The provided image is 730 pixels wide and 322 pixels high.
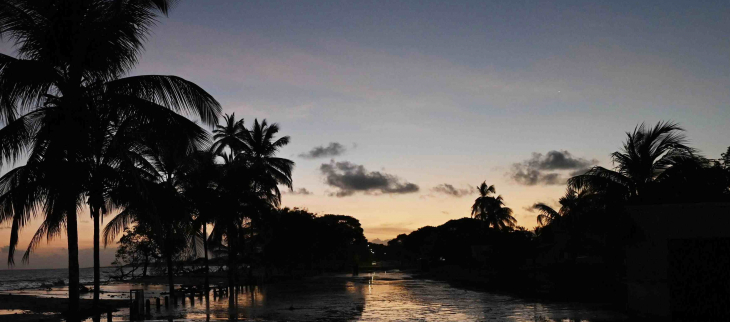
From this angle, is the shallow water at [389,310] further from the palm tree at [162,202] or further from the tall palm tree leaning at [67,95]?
the tall palm tree leaning at [67,95]

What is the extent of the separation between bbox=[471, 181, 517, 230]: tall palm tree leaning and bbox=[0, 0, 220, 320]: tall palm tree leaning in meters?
65.8

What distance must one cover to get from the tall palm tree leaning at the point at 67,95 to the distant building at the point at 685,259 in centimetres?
1409

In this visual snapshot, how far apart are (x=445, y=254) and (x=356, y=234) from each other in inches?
2211

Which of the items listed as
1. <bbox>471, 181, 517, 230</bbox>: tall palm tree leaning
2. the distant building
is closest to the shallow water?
the distant building

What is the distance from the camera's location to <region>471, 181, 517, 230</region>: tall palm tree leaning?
253 feet

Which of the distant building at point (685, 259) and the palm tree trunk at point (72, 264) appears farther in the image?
the distant building at point (685, 259)

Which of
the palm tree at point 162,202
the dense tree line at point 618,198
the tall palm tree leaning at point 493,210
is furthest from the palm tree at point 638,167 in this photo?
the tall palm tree leaning at point 493,210

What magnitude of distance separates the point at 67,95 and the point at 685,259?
59.4 ft

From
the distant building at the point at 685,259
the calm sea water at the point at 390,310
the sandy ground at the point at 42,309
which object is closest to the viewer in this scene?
the distant building at the point at 685,259

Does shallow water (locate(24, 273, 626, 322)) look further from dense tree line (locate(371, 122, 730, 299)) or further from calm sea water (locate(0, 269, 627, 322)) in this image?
dense tree line (locate(371, 122, 730, 299))

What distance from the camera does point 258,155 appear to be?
Result: 44.9 metres

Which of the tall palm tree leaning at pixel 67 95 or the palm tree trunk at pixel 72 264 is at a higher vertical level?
the tall palm tree leaning at pixel 67 95

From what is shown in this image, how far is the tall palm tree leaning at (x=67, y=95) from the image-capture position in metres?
13.8

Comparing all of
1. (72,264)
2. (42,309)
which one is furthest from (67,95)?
(42,309)
